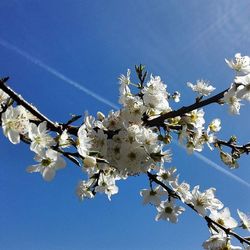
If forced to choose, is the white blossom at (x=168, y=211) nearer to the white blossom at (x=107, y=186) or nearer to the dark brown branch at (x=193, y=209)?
the dark brown branch at (x=193, y=209)

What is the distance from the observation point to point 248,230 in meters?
4.52

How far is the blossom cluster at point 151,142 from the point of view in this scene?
3.69 metres

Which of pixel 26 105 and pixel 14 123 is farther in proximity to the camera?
pixel 26 105

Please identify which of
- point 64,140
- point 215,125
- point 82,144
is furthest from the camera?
point 215,125

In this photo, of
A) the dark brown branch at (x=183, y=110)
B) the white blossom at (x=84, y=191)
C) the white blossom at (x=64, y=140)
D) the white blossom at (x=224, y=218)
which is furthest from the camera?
the white blossom at (x=84, y=191)

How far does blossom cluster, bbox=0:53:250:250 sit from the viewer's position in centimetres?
369

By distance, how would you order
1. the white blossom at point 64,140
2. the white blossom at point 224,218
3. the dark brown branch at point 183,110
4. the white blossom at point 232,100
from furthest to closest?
1. the white blossom at point 224,218
2. the dark brown branch at point 183,110
3. the white blossom at point 232,100
4. the white blossom at point 64,140

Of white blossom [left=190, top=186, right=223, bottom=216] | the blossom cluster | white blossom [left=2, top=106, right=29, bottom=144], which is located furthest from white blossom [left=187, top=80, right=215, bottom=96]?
white blossom [left=2, top=106, right=29, bottom=144]

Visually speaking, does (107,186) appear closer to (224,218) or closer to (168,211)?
(168,211)

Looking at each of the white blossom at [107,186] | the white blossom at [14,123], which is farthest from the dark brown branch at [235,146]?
the white blossom at [14,123]

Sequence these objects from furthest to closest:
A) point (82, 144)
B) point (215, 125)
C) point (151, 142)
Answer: point (215, 125), point (151, 142), point (82, 144)

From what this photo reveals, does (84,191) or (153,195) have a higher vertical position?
(84,191)

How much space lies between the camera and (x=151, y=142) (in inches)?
160

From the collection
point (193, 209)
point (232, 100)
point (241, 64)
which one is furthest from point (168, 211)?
point (241, 64)
